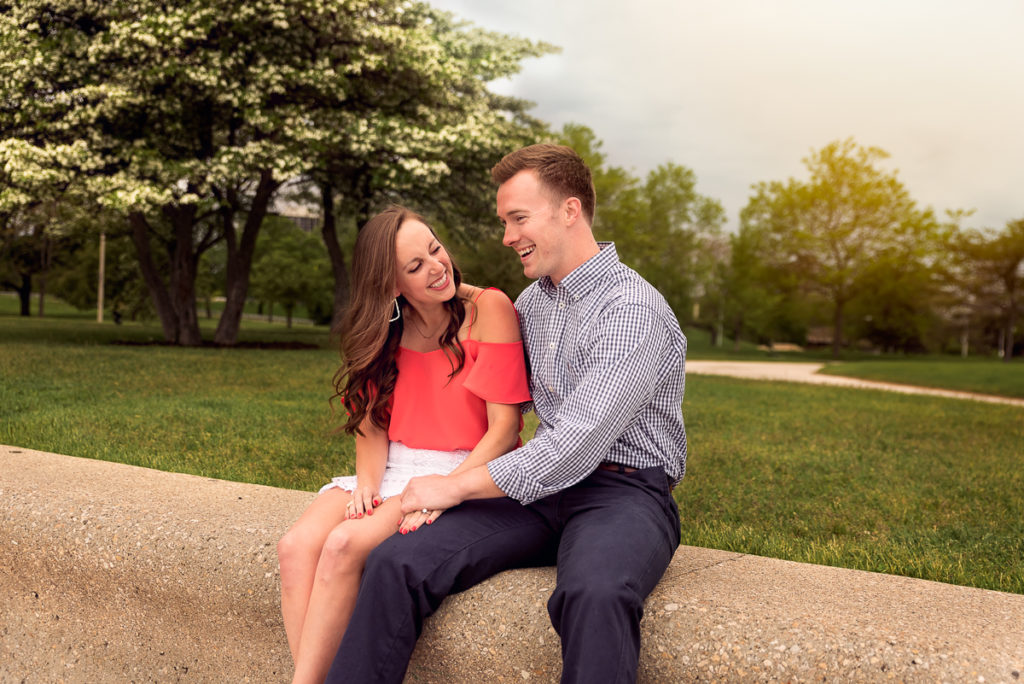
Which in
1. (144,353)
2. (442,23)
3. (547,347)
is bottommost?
(144,353)

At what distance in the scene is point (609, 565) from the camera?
6.56 feet

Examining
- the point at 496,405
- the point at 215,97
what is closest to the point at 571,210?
the point at 496,405

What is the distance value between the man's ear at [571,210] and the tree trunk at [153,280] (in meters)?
17.1

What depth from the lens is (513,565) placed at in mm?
2463

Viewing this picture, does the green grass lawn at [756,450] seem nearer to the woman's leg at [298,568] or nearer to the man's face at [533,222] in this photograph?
the man's face at [533,222]

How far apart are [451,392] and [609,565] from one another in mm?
961

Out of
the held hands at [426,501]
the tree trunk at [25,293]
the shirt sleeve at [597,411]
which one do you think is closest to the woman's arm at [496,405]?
the held hands at [426,501]

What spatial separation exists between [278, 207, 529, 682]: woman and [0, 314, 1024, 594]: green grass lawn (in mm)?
2063

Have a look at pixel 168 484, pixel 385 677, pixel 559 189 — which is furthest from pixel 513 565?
pixel 168 484

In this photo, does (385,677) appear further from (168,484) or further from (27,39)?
(27,39)

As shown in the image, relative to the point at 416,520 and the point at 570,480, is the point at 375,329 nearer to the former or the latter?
the point at 416,520

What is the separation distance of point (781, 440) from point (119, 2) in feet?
44.6

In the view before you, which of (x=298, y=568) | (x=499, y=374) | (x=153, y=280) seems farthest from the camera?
(x=153, y=280)

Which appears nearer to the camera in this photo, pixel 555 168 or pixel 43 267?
pixel 555 168
